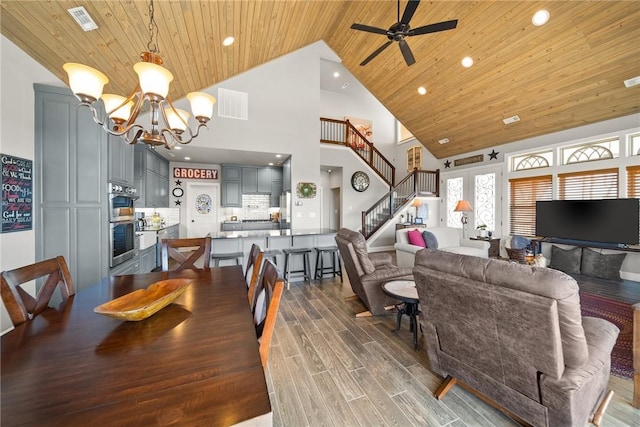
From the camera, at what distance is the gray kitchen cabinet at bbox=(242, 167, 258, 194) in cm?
728

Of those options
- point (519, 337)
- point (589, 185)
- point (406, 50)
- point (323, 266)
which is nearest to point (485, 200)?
point (589, 185)

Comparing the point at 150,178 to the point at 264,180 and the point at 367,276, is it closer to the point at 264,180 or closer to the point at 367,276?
the point at 264,180

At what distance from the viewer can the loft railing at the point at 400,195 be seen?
791 cm

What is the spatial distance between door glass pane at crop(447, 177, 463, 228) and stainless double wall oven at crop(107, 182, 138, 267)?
790 centimetres

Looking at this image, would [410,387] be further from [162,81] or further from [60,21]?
[60,21]

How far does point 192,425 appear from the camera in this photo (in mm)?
653

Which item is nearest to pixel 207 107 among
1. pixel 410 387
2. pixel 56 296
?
pixel 56 296

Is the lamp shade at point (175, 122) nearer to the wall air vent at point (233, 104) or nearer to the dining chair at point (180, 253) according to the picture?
the dining chair at point (180, 253)

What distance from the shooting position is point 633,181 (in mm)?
4367

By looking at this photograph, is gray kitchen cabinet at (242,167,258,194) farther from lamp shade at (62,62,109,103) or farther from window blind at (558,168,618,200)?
window blind at (558,168,618,200)

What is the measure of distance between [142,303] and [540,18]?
586 centimetres

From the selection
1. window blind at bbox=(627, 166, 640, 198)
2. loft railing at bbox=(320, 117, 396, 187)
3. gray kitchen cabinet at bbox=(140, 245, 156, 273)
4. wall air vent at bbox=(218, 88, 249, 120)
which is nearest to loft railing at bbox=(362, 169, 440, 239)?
loft railing at bbox=(320, 117, 396, 187)

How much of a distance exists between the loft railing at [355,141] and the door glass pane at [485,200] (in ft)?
9.04

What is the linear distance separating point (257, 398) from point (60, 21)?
11.5ft
